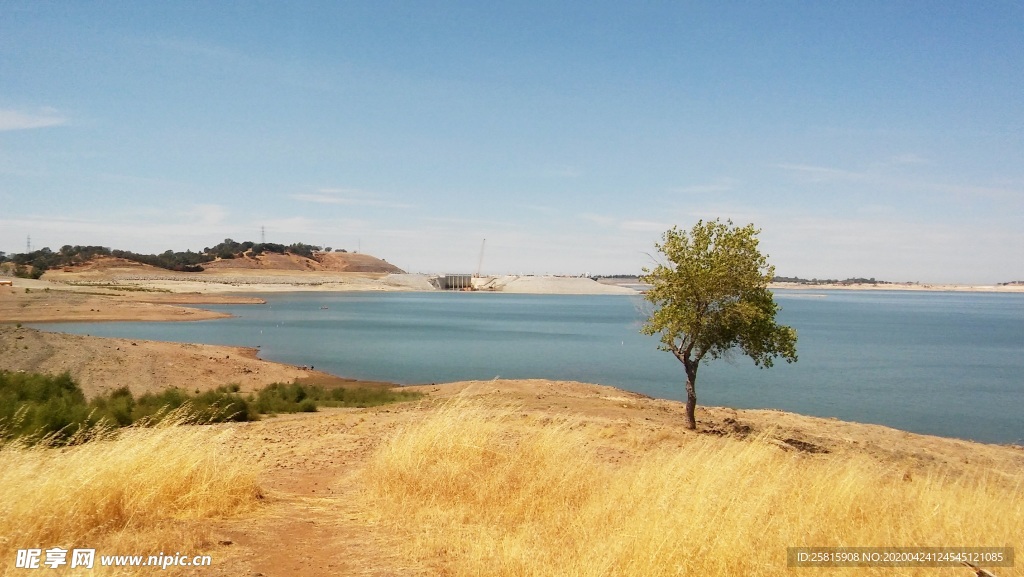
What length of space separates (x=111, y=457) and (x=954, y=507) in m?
9.81

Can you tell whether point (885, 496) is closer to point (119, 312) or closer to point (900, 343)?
point (900, 343)

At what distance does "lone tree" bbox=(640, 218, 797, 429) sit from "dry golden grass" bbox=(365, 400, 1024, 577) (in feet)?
28.6

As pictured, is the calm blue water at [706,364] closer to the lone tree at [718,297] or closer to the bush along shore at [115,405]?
the lone tree at [718,297]

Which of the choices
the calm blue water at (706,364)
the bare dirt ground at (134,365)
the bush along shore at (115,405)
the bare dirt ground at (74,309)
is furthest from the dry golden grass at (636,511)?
the bare dirt ground at (74,309)

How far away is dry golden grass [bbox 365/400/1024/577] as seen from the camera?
5.78 metres

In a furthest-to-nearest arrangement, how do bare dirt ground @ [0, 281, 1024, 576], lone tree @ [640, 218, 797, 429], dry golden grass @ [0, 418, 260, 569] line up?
1. lone tree @ [640, 218, 797, 429]
2. bare dirt ground @ [0, 281, 1024, 576]
3. dry golden grass @ [0, 418, 260, 569]

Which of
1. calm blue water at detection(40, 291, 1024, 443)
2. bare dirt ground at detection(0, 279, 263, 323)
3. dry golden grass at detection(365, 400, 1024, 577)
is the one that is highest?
dry golden grass at detection(365, 400, 1024, 577)

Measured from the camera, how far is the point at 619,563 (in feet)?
18.6

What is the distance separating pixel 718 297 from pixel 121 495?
16.1 metres

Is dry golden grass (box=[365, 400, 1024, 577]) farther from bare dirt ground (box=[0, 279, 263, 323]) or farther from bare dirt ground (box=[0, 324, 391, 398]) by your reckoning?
bare dirt ground (box=[0, 279, 263, 323])

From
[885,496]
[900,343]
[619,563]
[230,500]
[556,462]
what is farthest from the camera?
[900,343]

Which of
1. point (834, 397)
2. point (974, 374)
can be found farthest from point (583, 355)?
point (974, 374)

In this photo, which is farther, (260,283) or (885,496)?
(260,283)

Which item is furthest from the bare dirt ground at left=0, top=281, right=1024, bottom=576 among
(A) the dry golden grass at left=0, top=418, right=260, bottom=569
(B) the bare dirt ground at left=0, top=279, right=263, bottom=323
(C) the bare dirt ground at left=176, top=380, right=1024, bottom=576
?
(B) the bare dirt ground at left=0, top=279, right=263, bottom=323
